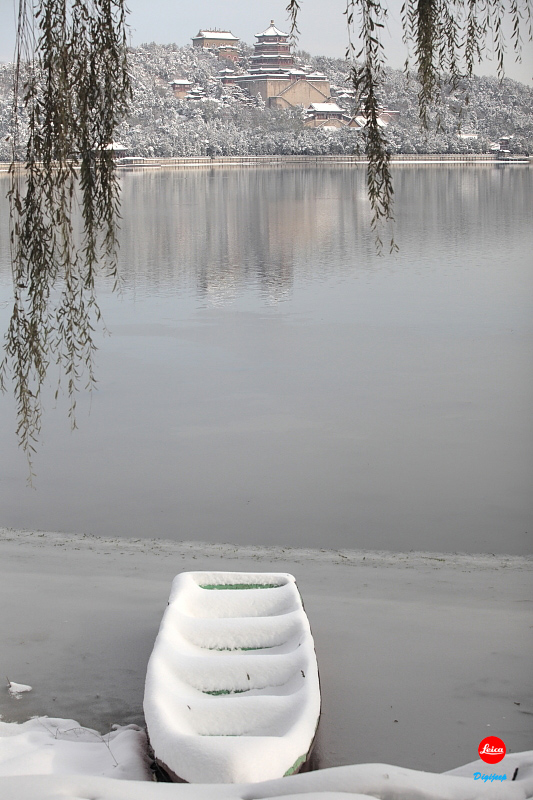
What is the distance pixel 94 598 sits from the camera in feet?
10.8

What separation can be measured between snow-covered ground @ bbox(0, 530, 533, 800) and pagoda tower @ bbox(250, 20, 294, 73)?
4827 cm

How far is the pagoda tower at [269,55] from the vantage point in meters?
49.0

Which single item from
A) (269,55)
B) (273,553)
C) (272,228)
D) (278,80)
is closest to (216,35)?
(278,80)

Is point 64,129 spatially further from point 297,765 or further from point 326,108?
point 326,108

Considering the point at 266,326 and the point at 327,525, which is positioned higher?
the point at 266,326

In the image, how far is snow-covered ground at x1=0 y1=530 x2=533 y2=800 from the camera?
164cm

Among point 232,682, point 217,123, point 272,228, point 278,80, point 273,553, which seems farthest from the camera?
point 278,80

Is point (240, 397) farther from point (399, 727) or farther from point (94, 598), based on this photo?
point (399, 727)

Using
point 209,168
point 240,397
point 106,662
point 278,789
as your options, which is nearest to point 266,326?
point 240,397

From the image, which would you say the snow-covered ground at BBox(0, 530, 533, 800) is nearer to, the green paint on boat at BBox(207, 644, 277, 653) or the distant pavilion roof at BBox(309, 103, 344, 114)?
the green paint on boat at BBox(207, 644, 277, 653)

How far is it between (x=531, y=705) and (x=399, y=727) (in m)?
0.41

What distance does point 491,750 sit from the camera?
1957 mm

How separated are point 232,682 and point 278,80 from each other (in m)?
56.9

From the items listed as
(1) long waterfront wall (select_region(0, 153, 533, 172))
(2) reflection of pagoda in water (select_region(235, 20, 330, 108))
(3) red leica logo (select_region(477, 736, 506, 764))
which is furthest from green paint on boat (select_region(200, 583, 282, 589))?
(2) reflection of pagoda in water (select_region(235, 20, 330, 108))
